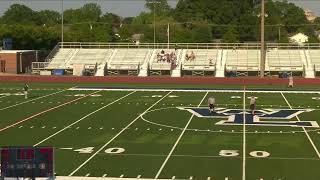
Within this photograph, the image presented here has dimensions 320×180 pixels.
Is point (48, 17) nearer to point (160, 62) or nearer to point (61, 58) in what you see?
point (61, 58)

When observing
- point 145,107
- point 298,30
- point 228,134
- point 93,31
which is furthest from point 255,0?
point 228,134

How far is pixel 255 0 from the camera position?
132m

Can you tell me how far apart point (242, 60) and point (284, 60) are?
427 cm

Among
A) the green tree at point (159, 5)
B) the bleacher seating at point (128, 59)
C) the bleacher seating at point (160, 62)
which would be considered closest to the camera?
the bleacher seating at point (160, 62)

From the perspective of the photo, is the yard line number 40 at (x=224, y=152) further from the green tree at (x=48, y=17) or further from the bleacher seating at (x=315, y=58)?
the green tree at (x=48, y=17)

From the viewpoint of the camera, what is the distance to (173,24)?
114562 millimetres

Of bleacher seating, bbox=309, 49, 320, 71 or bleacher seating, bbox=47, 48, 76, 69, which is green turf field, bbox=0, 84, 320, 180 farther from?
bleacher seating, bbox=47, 48, 76, 69

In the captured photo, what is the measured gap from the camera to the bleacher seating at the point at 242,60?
2345 inches

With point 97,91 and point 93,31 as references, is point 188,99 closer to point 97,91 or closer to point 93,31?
point 97,91

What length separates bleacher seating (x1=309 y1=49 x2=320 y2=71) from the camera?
58400 millimetres

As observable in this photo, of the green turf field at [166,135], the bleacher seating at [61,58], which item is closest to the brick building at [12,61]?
the bleacher seating at [61,58]

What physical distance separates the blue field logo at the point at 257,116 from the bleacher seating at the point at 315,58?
92.6 ft

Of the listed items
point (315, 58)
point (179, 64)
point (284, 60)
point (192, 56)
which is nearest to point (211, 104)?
point (179, 64)
